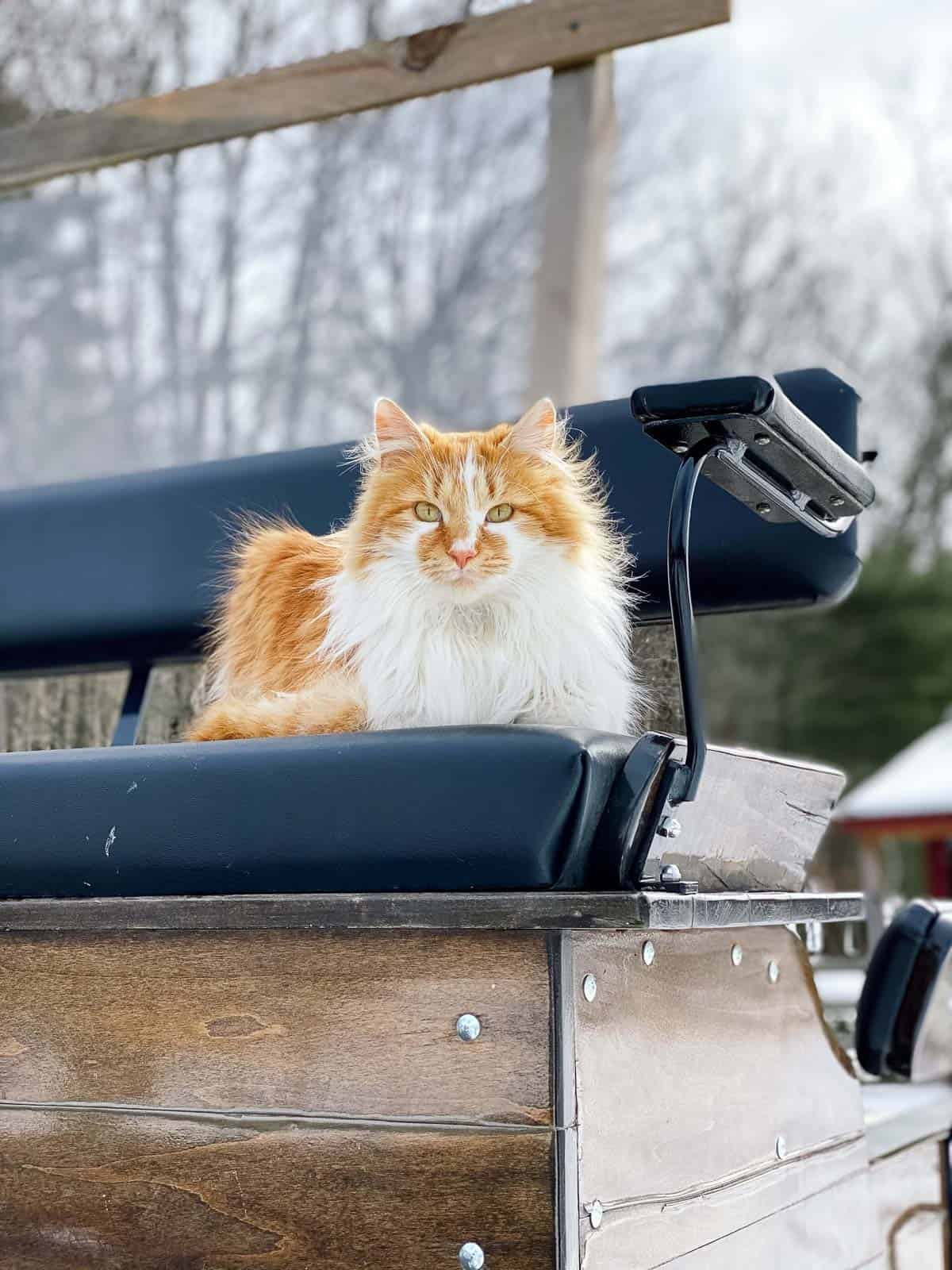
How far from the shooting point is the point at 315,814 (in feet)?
3.05

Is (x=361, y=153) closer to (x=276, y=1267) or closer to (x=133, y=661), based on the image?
(x=133, y=661)

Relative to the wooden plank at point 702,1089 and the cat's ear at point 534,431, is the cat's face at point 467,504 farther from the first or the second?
the wooden plank at point 702,1089

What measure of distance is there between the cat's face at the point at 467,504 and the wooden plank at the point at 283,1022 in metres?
0.32

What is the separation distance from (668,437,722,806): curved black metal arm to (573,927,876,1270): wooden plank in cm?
17

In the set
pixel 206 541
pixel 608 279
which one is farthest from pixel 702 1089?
pixel 608 279

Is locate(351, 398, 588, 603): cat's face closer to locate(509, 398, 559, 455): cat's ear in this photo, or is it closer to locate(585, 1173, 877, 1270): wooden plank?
locate(509, 398, 559, 455): cat's ear

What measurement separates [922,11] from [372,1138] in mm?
11795

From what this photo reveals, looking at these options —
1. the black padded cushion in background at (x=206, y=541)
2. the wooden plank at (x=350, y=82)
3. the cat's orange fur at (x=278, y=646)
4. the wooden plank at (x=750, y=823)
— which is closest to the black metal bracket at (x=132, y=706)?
the black padded cushion in background at (x=206, y=541)

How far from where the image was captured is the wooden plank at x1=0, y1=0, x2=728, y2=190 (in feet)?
7.48

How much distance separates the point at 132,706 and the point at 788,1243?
1.08 metres

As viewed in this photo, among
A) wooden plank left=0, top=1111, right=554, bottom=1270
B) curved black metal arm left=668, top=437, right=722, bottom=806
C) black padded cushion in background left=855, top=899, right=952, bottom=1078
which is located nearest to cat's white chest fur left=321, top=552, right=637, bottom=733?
curved black metal arm left=668, top=437, right=722, bottom=806

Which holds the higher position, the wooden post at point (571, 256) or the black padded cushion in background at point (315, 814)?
the wooden post at point (571, 256)

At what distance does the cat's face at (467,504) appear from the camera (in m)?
1.12

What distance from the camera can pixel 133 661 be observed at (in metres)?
1.88
